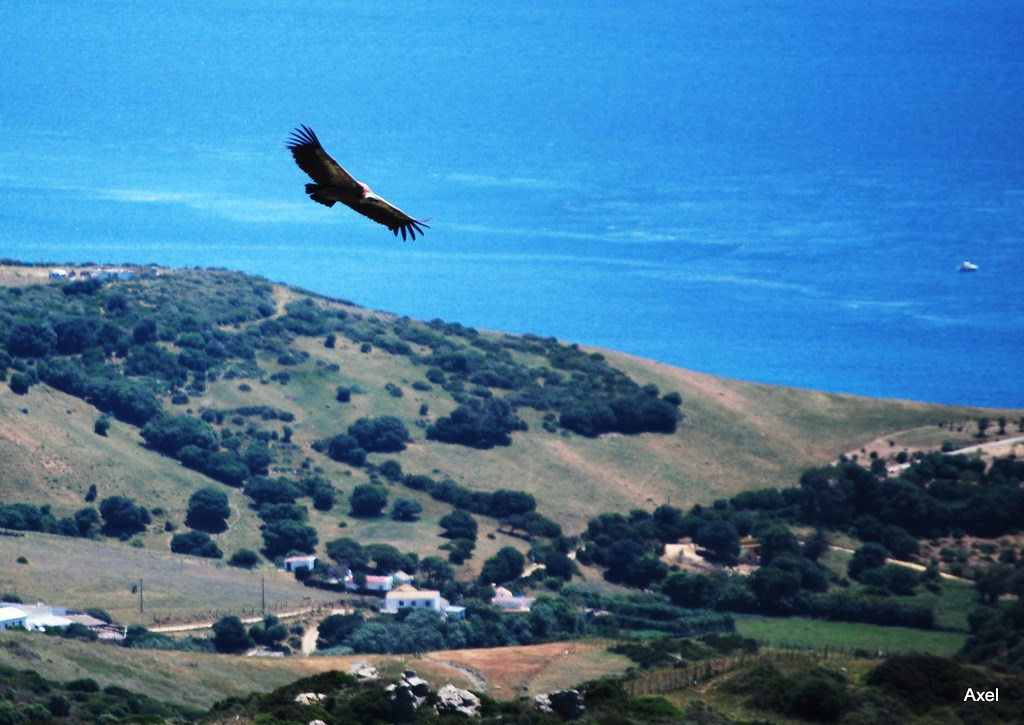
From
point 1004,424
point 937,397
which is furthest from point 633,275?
point 1004,424

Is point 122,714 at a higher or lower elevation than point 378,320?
lower

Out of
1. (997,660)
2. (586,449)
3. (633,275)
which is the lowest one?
(997,660)

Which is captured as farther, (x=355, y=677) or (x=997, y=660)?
(x=997, y=660)

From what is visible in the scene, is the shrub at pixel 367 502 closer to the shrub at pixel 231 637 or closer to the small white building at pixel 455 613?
the small white building at pixel 455 613

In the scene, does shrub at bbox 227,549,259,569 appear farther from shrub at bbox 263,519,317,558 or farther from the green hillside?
the green hillside

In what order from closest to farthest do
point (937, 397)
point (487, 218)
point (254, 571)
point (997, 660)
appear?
point (997, 660) < point (254, 571) < point (937, 397) < point (487, 218)

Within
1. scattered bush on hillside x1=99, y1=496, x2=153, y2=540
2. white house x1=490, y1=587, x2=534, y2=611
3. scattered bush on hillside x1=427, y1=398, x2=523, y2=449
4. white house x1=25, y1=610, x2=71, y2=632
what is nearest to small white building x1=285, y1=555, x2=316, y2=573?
scattered bush on hillside x1=99, y1=496, x2=153, y2=540

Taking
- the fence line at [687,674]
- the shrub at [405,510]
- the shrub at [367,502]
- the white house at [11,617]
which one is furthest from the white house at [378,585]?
the fence line at [687,674]

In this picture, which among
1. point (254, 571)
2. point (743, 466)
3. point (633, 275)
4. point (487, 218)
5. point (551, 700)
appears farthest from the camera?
point (487, 218)

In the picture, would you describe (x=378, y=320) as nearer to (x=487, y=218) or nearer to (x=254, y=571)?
(x=254, y=571)
